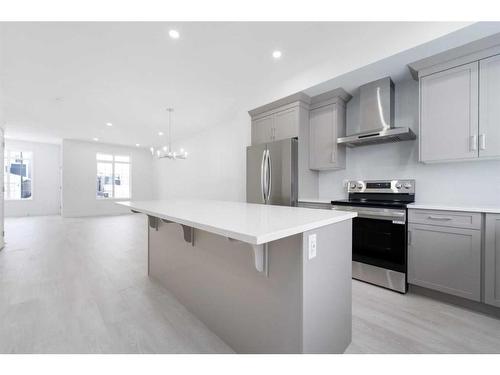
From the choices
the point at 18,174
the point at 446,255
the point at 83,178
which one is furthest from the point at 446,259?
the point at 18,174

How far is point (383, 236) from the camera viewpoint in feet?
7.73

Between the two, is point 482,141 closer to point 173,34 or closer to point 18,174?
point 173,34

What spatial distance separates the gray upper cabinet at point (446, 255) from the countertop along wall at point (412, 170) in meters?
0.61

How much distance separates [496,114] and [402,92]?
1.02 meters

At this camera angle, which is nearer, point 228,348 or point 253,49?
point 228,348

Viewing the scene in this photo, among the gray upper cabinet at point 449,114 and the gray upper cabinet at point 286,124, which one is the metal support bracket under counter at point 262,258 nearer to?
the gray upper cabinet at point 449,114

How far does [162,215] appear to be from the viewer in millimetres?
1451

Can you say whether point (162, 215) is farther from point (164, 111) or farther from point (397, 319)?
point (164, 111)

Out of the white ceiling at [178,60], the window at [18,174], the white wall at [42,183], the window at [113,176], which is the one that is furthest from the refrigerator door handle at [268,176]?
the window at [18,174]

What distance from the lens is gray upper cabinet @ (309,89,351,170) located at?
3.08 m

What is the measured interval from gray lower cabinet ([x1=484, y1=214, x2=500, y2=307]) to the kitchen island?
54.6 inches

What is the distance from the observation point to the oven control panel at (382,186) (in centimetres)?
265
